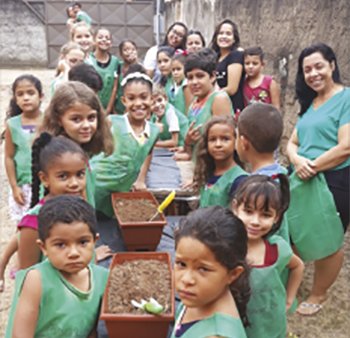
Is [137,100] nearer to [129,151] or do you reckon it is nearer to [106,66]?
[129,151]

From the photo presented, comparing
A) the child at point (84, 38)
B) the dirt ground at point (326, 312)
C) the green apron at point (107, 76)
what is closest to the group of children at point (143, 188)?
the dirt ground at point (326, 312)

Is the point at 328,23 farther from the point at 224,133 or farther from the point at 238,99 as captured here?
the point at 224,133

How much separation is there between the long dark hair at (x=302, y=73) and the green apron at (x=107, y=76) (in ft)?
7.67

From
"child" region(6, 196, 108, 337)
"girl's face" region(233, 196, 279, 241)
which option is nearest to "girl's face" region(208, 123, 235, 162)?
"girl's face" region(233, 196, 279, 241)

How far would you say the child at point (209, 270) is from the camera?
49.6 inches

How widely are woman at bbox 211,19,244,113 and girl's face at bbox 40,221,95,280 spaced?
239cm

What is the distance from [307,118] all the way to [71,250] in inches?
66.5

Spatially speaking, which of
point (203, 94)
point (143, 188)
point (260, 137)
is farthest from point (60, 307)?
point (203, 94)

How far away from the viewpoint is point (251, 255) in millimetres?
1680

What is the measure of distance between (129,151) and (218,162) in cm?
70

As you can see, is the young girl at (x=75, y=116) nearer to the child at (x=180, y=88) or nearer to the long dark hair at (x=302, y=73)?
the long dark hair at (x=302, y=73)

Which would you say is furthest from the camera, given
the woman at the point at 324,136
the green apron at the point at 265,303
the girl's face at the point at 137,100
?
the girl's face at the point at 137,100

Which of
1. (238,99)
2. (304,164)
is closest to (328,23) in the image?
(238,99)

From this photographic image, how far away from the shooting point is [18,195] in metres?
3.02
